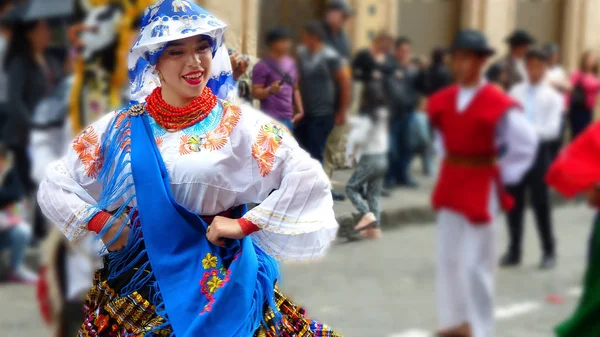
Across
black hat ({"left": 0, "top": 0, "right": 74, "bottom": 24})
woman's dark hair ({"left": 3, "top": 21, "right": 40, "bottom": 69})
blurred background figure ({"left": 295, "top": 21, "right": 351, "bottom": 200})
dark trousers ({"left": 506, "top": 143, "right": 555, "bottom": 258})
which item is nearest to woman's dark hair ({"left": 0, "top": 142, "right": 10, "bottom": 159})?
woman's dark hair ({"left": 3, "top": 21, "right": 40, "bottom": 69})

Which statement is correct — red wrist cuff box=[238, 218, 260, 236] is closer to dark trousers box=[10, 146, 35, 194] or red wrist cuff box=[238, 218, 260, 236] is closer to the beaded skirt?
the beaded skirt

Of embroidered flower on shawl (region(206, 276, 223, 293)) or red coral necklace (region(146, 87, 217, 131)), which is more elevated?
red coral necklace (region(146, 87, 217, 131))

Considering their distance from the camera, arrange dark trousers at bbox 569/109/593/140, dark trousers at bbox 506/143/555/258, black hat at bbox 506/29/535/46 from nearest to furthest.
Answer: dark trousers at bbox 506/143/555/258 < black hat at bbox 506/29/535/46 < dark trousers at bbox 569/109/593/140

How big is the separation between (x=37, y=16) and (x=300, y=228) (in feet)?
19.1

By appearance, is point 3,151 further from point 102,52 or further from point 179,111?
point 179,111

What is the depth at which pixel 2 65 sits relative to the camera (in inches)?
336

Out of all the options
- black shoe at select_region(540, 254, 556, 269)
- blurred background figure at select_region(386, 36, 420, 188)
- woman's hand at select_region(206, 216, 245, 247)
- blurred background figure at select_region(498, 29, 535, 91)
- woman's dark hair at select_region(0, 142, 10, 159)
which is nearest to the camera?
woman's hand at select_region(206, 216, 245, 247)

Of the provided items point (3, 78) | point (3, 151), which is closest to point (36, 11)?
point (3, 78)

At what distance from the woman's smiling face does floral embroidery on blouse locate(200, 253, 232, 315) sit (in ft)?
1.56

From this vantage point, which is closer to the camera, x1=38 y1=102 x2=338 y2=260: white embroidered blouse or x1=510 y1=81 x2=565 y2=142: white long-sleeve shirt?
x1=38 y1=102 x2=338 y2=260: white embroidered blouse

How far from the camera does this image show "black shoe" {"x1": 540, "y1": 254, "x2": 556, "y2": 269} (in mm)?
9445

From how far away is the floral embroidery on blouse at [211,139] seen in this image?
2.99 metres

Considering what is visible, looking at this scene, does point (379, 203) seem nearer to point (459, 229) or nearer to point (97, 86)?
point (97, 86)

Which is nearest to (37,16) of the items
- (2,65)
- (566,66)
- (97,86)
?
(2,65)
